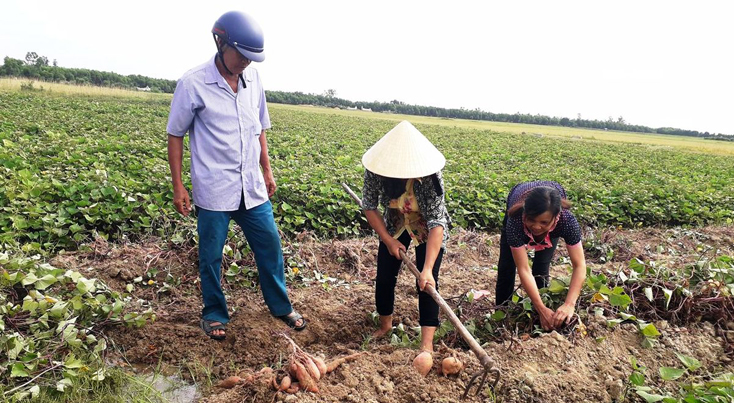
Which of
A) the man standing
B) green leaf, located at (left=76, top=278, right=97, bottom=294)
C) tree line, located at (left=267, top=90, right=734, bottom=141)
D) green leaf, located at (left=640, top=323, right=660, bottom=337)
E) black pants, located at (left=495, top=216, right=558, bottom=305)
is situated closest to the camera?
green leaf, located at (left=640, top=323, right=660, bottom=337)

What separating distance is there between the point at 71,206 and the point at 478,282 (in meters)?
3.88

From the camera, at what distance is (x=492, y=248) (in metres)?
5.09

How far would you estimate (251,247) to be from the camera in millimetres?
2855

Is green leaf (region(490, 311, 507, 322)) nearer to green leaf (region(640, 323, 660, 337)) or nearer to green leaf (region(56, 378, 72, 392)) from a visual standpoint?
green leaf (region(640, 323, 660, 337))

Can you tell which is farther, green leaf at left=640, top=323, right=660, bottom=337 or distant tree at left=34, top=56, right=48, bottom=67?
distant tree at left=34, top=56, right=48, bottom=67

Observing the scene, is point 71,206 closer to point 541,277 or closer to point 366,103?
point 541,277

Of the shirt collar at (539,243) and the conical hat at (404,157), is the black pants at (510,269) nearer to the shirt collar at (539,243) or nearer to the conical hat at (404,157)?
the shirt collar at (539,243)

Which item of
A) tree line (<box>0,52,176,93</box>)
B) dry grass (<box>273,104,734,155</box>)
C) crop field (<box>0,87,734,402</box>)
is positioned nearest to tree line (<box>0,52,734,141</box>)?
tree line (<box>0,52,176,93</box>)

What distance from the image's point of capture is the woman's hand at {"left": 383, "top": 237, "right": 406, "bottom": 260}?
2589 millimetres

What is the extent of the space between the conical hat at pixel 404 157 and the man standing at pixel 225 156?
2.60ft

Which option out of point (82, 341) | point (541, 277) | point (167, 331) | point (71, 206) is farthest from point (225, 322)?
point (71, 206)

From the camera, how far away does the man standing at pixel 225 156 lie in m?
2.46

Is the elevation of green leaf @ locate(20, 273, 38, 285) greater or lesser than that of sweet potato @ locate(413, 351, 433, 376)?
greater

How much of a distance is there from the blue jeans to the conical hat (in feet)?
2.75
